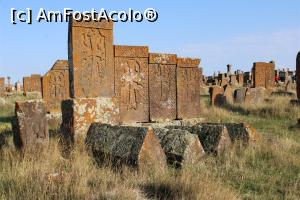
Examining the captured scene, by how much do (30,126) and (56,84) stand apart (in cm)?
704

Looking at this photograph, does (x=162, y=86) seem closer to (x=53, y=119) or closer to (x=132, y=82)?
(x=132, y=82)

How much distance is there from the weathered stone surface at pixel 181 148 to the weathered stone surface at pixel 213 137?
0.46m

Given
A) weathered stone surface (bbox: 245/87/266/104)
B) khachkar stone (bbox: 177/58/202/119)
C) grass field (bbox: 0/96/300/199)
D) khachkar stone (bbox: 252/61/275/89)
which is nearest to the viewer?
grass field (bbox: 0/96/300/199)

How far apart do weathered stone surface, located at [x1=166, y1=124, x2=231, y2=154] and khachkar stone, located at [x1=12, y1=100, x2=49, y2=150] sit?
6.90 feet

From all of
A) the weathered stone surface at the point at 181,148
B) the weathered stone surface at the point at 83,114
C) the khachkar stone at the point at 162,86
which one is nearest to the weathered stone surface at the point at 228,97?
the khachkar stone at the point at 162,86

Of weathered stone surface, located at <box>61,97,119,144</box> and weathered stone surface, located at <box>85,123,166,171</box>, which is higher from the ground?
weathered stone surface, located at <box>61,97,119,144</box>

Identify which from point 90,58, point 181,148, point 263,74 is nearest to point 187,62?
point 90,58

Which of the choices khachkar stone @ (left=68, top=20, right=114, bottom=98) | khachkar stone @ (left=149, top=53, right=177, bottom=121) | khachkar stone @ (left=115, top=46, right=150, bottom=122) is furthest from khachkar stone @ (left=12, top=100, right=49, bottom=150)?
khachkar stone @ (left=149, top=53, right=177, bottom=121)

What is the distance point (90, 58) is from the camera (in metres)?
7.26

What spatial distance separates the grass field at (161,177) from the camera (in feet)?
11.1

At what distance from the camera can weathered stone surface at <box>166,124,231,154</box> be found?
5.44 metres

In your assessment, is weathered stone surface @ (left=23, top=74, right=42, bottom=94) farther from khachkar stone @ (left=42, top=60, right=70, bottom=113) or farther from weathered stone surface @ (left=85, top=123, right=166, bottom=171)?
weathered stone surface @ (left=85, top=123, right=166, bottom=171)

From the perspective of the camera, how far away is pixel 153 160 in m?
4.52

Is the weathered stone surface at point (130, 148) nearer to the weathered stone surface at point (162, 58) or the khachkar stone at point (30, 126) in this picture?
the khachkar stone at point (30, 126)
